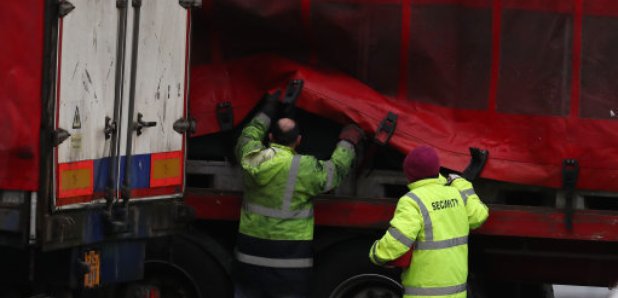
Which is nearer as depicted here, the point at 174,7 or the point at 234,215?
the point at 174,7

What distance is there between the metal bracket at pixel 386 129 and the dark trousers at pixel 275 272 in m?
0.76

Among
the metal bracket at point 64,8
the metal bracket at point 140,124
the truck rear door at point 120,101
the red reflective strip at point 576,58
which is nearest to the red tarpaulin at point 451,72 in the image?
the red reflective strip at point 576,58

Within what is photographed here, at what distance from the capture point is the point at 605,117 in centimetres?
760

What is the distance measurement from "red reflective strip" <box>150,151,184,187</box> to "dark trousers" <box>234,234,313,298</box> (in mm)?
771

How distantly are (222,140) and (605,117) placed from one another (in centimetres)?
241

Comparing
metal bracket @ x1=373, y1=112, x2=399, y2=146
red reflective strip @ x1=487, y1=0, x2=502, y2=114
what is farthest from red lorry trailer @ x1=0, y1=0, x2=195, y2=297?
red reflective strip @ x1=487, y1=0, x2=502, y2=114

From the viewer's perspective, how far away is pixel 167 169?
7.03 meters

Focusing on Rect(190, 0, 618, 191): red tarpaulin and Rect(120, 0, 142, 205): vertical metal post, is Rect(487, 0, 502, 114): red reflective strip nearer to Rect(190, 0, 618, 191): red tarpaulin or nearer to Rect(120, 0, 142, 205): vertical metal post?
Rect(190, 0, 618, 191): red tarpaulin

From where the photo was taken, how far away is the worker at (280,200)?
7.50 m

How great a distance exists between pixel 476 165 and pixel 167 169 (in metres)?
Answer: 1.93

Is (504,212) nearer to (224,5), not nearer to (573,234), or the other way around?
(573,234)

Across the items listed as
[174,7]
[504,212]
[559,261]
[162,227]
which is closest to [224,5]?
[174,7]

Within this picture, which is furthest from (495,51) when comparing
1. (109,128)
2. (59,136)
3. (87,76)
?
(59,136)

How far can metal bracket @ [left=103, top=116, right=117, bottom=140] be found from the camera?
6.38 meters
